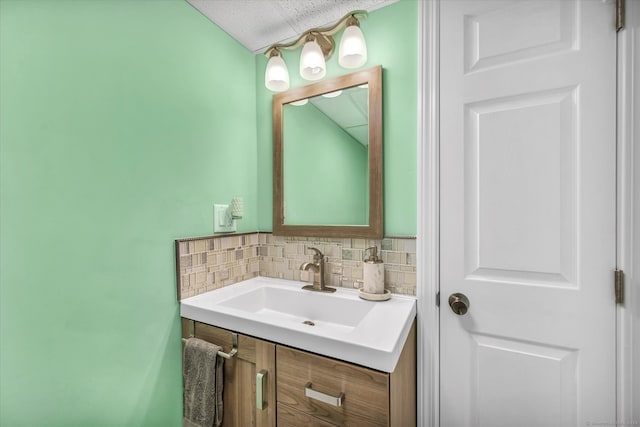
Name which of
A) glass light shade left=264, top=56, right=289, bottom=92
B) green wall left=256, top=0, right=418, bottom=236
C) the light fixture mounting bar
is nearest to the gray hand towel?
green wall left=256, top=0, right=418, bottom=236

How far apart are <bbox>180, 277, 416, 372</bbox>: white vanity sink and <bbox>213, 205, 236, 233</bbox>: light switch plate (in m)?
0.28

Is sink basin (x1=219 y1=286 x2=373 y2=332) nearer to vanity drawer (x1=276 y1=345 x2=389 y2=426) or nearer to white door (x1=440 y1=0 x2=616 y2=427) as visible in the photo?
vanity drawer (x1=276 y1=345 x2=389 y2=426)

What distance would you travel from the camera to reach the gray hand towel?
1.02m

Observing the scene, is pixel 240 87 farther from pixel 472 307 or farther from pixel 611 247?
pixel 611 247

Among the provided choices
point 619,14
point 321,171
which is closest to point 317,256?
point 321,171

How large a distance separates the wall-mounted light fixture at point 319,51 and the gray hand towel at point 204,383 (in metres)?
1.22

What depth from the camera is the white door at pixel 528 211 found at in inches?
34.2

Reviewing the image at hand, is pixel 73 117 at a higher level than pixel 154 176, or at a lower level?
higher

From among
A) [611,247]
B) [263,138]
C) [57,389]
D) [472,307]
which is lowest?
[57,389]

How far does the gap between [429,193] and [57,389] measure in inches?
53.8

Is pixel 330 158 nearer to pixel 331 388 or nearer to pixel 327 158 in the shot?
pixel 327 158

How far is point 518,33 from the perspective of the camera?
959mm

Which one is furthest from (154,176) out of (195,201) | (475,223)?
(475,223)

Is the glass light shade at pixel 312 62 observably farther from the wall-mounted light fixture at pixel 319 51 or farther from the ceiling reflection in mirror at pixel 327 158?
the ceiling reflection in mirror at pixel 327 158
